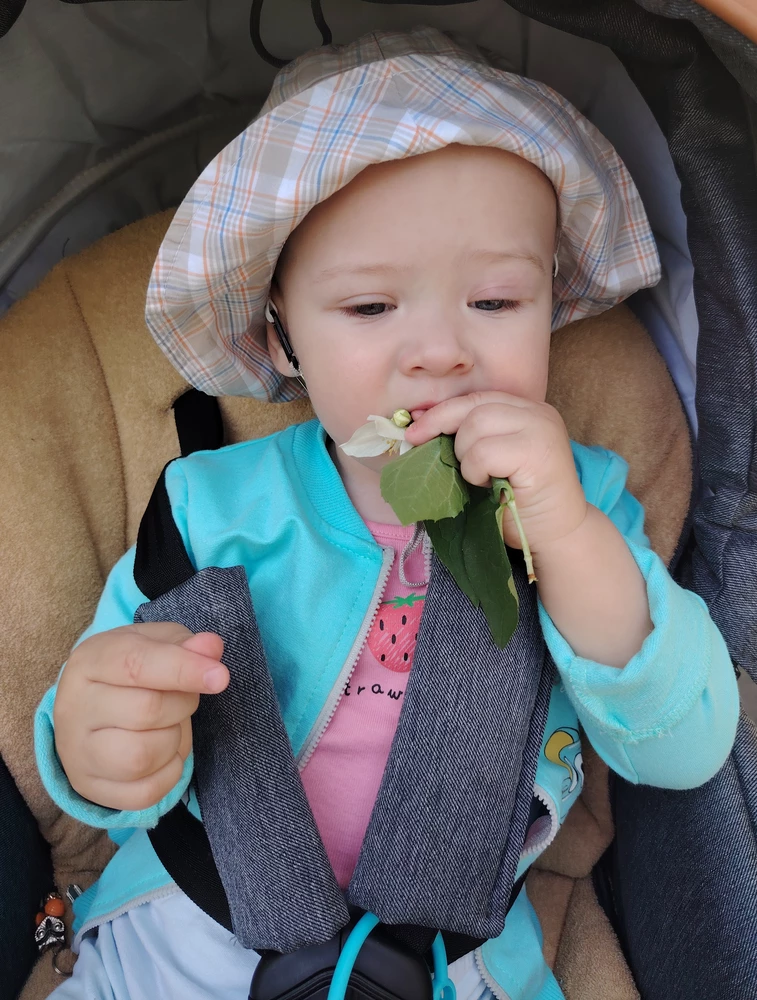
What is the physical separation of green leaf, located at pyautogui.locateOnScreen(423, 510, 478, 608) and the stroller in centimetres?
37

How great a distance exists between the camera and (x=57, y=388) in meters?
1.20

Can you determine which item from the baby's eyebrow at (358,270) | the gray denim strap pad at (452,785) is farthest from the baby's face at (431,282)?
the gray denim strap pad at (452,785)

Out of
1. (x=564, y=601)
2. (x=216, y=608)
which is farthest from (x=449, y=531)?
(x=216, y=608)

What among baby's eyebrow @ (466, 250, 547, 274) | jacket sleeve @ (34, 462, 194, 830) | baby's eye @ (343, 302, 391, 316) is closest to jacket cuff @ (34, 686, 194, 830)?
jacket sleeve @ (34, 462, 194, 830)

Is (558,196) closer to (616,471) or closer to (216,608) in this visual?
(616,471)

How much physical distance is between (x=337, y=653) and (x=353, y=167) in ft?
1.84

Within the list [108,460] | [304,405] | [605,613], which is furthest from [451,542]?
[108,460]

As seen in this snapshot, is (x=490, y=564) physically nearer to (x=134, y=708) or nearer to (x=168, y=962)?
(x=134, y=708)

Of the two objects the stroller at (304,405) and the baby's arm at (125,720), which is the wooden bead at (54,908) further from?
the baby's arm at (125,720)

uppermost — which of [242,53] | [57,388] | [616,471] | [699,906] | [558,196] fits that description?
[242,53]

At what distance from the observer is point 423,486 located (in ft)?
2.57

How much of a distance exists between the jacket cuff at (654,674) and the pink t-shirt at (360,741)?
0.21m

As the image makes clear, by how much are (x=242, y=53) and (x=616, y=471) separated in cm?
80

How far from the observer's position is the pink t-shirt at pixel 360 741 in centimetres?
101
